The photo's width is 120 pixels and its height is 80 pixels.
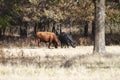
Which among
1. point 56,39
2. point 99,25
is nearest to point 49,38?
point 56,39

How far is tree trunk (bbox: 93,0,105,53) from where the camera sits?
2248 cm

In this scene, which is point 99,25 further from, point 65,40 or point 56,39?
→ point 65,40

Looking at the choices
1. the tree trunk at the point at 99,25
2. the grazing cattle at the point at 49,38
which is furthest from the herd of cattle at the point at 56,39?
the tree trunk at the point at 99,25

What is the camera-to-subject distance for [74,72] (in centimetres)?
1521

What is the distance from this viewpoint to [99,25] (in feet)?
74.5

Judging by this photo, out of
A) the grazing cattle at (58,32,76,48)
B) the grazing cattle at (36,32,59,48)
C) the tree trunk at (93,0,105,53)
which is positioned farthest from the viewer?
the grazing cattle at (36,32,59,48)

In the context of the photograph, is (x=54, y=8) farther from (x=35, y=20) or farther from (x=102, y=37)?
(x=102, y=37)

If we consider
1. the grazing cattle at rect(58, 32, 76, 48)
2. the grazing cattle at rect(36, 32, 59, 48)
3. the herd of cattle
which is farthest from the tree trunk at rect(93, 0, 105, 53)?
→ the grazing cattle at rect(36, 32, 59, 48)

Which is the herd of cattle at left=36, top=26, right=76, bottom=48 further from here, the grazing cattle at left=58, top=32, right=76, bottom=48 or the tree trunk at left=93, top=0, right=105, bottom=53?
the tree trunk at left=93, top=0, right=105, bottom=53

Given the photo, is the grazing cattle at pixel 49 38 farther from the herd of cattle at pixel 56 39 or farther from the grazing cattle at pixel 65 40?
the grazing cattle at pixel 65 40

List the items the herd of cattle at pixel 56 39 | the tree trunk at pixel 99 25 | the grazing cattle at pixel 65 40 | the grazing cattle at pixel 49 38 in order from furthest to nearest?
1. the grazing cattle at pixel 49 38
2. the herd of cattle at pixel 56 39
3. the grazing cattle at pixel 65 40
4. the tree trunk at pixel 99 25

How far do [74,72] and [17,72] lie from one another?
2.18m

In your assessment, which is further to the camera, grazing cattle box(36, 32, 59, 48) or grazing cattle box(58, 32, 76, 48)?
grazing cattle box(36, 32, 59, 48)

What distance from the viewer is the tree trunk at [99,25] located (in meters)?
22.5
